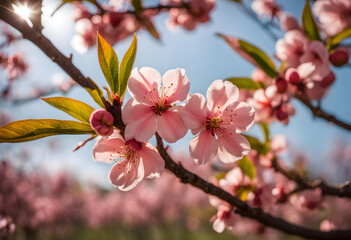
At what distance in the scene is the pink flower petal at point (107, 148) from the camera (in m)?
0.64

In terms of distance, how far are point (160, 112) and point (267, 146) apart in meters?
0.75

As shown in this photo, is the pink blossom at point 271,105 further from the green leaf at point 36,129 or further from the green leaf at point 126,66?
the green leaf at point 36,129

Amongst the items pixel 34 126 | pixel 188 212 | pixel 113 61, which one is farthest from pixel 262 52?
pixel 188 212

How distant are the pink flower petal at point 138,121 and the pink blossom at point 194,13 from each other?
4.48 feet

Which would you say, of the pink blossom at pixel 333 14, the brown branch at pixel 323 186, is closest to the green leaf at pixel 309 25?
the pink blossom at pixel 333 14

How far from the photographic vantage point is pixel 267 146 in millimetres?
1201

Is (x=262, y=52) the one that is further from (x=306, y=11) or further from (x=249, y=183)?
(x=249, y=183)

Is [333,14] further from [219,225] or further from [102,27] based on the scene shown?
[102,27]

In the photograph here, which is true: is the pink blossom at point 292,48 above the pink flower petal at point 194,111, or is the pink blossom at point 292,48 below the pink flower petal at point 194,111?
below

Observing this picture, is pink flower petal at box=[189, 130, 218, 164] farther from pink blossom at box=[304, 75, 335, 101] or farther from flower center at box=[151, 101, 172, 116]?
pink blossom at box=[304, 75, 335, 101]

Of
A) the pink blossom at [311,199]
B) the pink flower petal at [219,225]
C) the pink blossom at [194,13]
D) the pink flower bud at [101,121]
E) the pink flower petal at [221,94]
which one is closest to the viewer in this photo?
the pink flower bud at [101,121]

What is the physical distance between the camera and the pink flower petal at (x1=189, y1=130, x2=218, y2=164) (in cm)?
65

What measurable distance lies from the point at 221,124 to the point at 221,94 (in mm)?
88

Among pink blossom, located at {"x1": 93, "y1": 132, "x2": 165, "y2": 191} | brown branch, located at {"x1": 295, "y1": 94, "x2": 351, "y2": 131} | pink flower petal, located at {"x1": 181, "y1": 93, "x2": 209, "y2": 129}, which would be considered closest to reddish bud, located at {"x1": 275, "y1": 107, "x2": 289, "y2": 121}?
brown branch, located at {"x1": 295, "y1": 94, "x2": 351, "y2": 131}
